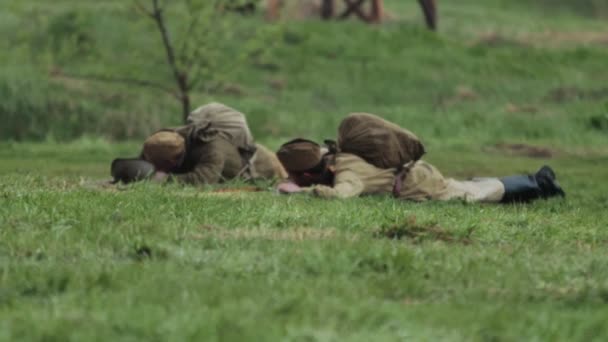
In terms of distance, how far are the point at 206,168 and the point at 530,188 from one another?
2.90 m

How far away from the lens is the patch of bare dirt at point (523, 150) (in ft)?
63.9

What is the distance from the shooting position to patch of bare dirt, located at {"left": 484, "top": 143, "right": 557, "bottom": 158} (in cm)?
1948

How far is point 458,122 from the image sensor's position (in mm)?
22984

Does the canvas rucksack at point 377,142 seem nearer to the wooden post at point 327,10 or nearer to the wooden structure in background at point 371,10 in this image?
the wooden structure in background at point 371,10

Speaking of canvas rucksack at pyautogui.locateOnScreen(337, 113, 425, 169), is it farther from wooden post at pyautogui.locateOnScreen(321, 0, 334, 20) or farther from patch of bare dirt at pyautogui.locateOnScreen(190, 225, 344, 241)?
wooden post at pyautogui.locateOnScreen(321, 0, 334, 20)

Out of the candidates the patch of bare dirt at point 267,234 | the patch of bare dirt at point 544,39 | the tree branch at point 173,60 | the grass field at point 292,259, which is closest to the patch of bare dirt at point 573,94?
the patch of bare dirt at point 544,39

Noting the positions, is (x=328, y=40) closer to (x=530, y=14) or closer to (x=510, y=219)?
(x=530, y=14)

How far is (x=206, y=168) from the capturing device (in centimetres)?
1184

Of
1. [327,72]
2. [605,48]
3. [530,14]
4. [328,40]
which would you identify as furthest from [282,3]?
[530,14]

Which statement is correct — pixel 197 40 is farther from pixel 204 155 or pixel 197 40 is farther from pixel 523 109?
pixel 204 155

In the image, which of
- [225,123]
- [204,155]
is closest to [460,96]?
[225,123]

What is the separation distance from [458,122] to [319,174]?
12.2m

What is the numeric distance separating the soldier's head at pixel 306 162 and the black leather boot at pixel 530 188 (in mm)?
1556

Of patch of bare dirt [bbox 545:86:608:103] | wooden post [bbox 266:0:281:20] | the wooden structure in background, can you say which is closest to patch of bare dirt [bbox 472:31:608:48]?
the wooden structure in background
